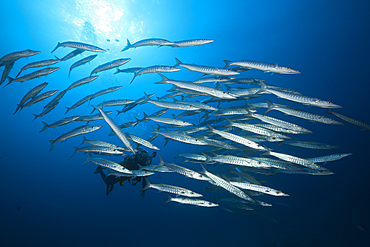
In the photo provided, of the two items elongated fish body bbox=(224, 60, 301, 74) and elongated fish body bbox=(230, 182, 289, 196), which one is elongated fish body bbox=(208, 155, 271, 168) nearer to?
elongated fish body bbox=(230, 182, 289, 196)

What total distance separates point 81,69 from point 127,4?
18167mm

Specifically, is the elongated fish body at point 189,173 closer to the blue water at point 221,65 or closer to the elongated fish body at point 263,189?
the elongated fish body at point 263,189

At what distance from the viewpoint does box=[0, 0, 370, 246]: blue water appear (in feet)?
45.1

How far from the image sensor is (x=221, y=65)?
21250 mm

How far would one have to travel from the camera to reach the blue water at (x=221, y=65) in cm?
1373

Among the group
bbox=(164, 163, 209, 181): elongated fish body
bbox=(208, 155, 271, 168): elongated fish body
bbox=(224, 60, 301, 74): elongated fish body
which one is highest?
bbox=(224, 60, 301, 74): elongated fish body

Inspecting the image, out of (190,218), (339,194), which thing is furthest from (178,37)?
(339,194)

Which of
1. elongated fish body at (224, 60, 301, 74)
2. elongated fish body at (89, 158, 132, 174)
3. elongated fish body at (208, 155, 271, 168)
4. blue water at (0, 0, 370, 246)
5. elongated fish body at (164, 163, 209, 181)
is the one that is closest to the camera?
elongated fish body at (224, 60, 301, 74)

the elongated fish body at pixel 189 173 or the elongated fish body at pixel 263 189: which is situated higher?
the elongated fish body at pixel 189 173

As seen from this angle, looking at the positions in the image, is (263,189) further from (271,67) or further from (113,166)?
(113,166)

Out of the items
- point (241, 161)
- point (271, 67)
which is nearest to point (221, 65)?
point (271, 67)

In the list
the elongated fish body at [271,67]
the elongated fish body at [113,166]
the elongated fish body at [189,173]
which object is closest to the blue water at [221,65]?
the elongated fish body at [189,173]

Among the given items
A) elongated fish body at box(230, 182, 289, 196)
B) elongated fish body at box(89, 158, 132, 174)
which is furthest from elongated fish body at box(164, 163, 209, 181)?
elongated fish body at box(89, 158, 132, 174)

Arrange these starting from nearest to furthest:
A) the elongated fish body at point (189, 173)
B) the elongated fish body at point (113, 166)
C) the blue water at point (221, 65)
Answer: the elongated fish body at point (189, 173)
the elongated fish body at point (113, 166)
the blue water at point (221, 65)
